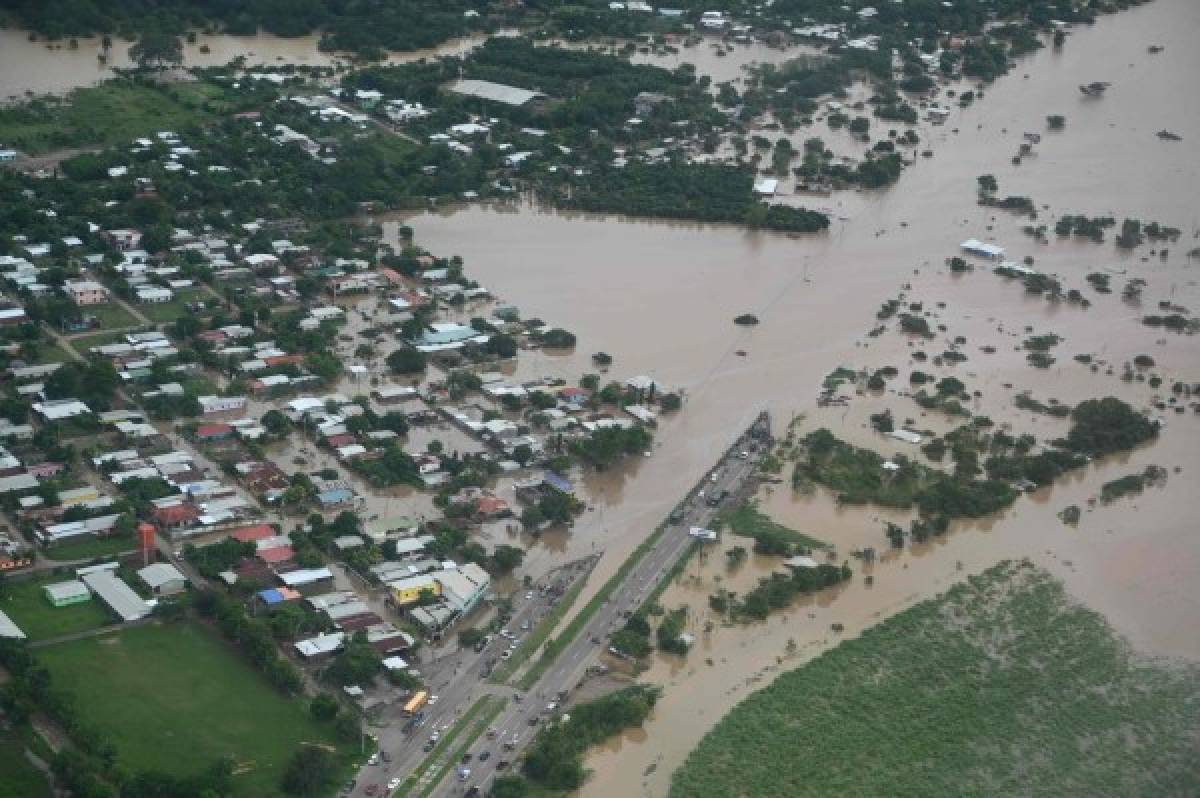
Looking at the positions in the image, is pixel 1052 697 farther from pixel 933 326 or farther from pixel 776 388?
pixel 933 326

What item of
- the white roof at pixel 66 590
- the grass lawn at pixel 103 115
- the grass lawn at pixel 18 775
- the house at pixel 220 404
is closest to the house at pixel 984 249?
the house at pixel 220 404

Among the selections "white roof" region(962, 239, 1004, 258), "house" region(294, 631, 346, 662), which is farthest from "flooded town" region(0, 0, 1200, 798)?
"white roof" region(962, 239, 1004, 258)

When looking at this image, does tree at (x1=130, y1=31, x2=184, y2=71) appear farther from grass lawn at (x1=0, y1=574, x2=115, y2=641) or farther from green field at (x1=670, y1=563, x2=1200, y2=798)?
green field at (x1=670, y1=563, x2=1200, y2=798)

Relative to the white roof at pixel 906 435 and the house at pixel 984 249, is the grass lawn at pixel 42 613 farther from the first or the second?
the house at pixel 984 249

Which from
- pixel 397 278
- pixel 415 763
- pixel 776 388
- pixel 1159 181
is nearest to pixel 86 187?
pixel 397 278

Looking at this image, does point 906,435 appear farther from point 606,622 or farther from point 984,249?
point 984,249

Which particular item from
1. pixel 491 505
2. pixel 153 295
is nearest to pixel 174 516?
pixel 491 505
